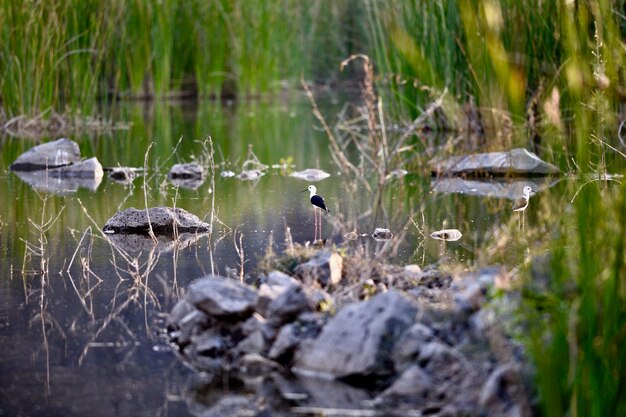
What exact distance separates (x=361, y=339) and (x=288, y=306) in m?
0.34

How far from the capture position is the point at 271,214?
6703 millimetres

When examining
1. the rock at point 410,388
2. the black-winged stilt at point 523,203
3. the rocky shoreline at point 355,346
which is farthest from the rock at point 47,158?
the rock at point 410,388

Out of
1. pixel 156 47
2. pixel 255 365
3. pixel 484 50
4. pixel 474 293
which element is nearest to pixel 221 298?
pixel 255 365

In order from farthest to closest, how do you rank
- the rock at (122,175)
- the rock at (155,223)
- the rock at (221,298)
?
the rock at (122,175) → the rock at (155,223) → the rock at (221,298)

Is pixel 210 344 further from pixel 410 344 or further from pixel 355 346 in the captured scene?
pixel 410 344

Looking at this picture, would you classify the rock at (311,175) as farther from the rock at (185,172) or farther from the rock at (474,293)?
the rock at (474,293)

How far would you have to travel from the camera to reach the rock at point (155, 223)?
6.05 meters

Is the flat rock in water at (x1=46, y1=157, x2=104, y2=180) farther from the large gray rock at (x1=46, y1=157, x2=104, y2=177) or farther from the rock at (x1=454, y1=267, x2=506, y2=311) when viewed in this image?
the rock at (x1=454, y1=267, x2=506, y2=311)

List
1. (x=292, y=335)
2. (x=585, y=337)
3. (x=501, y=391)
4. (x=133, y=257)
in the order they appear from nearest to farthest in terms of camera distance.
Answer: (x=585, y=337) → (x=501, y=391) → (x=292, y=335) → (x=133, y=257)

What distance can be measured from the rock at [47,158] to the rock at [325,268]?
16.8 ft

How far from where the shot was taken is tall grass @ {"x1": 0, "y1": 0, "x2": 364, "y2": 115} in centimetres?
1157

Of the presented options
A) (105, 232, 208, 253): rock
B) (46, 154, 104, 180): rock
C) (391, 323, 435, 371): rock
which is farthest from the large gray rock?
(391, 323, 435, 371): rock

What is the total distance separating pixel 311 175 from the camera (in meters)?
8.87

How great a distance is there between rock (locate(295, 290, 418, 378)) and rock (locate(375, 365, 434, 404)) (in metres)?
0.16
